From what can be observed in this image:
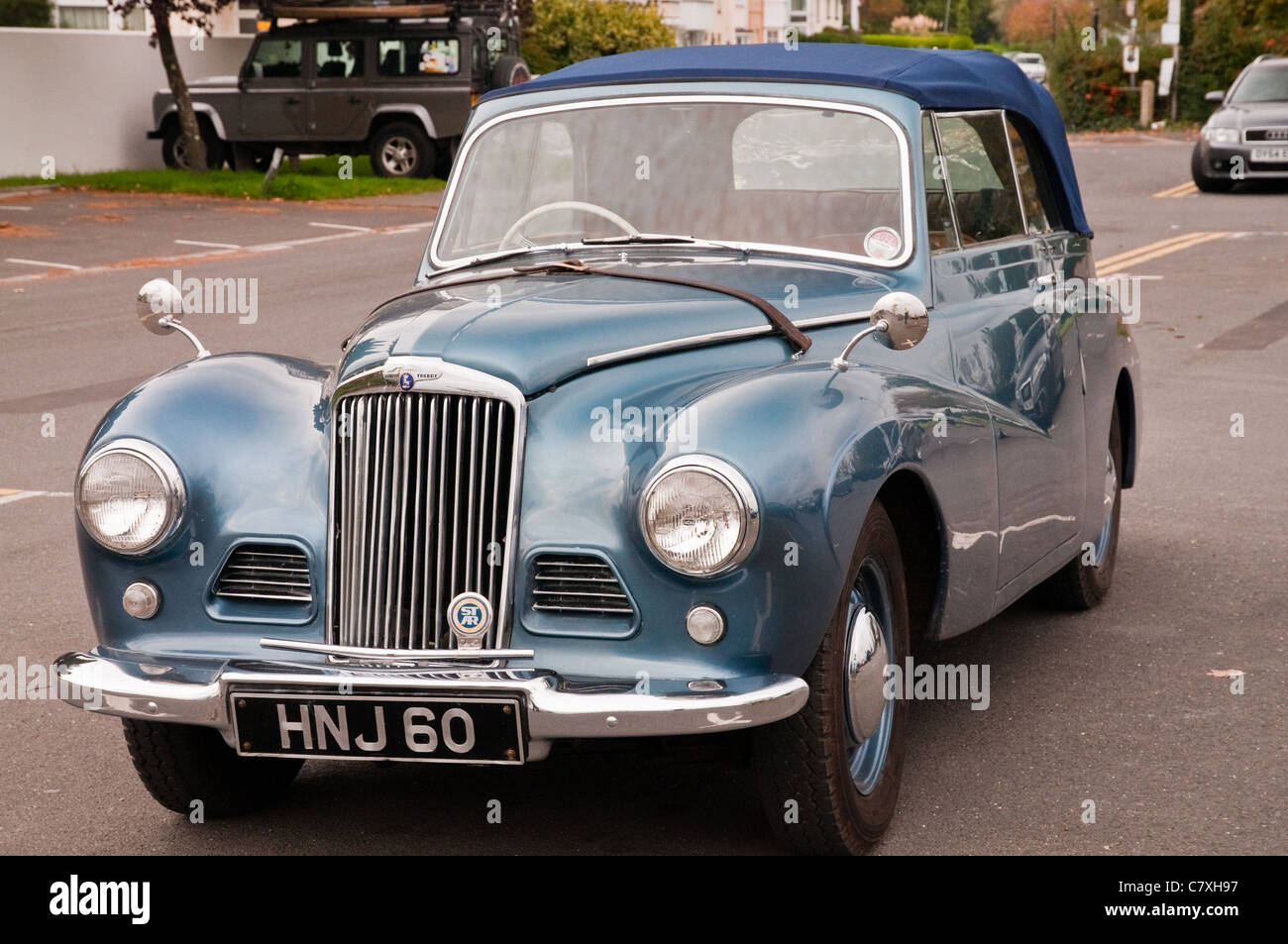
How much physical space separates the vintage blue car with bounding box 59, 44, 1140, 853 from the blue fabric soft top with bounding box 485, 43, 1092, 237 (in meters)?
0.04

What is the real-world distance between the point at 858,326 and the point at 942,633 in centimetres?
83

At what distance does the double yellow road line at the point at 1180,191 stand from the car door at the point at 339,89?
37.6 ft

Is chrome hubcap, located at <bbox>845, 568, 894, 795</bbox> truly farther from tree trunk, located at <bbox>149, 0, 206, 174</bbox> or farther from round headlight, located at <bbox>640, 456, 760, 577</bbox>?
tree trunk, located at <bbox>149, 0, 206, 174</bbox>

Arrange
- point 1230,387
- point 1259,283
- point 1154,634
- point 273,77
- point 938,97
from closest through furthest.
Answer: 1. point 938,97
2. point 1154,634
3. point 1230,387
4. point 1259,283
5. point 273,77

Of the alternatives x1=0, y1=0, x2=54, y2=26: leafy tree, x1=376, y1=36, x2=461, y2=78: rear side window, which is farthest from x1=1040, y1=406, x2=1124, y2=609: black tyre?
x1=0, y1=0, x2=54, y2=26: leafy tree

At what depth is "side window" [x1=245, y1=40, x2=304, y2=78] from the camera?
25.9 m

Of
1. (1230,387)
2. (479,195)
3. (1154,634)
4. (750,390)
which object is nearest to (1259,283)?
(1230,387)

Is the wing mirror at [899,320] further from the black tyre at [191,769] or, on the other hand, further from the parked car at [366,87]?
the parked car at [366,87]

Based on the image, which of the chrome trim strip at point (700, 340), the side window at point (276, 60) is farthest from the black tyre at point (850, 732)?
the side window at point (276, 60)

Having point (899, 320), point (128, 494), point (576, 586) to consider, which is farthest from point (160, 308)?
point (899, 320)

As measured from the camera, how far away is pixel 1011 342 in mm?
5316

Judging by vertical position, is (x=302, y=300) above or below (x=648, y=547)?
below

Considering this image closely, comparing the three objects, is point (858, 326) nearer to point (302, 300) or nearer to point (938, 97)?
point (938, 97)

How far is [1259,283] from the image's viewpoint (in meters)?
15.8
